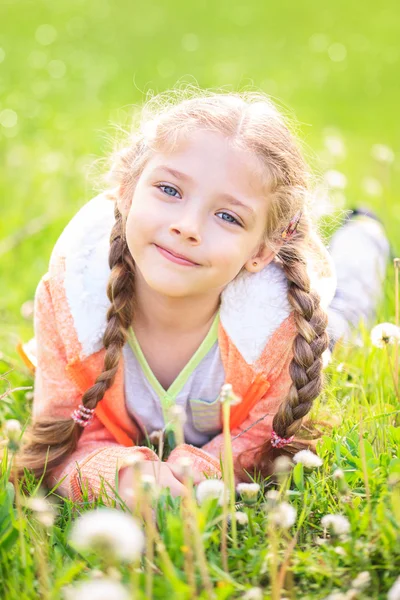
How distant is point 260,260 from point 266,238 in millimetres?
80

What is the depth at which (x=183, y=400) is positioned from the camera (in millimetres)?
2721

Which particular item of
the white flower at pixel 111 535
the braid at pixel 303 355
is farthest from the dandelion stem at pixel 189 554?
the braid at pixel 303 355

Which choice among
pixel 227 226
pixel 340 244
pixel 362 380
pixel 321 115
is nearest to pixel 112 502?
pixel 227 226

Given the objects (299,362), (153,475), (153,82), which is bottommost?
(153,475)

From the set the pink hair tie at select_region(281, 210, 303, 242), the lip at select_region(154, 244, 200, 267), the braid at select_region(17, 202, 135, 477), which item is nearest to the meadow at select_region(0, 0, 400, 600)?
the braid at select_region(17, 202, 135, 477)

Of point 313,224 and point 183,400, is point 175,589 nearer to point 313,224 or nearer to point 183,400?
point 183,400

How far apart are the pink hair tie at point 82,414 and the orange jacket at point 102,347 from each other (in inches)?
2.8

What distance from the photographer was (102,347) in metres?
2.60

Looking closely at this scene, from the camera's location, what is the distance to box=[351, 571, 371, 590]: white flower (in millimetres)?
1720

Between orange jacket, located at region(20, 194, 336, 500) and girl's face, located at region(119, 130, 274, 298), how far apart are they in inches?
8.3

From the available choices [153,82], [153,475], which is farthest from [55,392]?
[153,82]

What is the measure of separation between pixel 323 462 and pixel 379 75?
7.30m

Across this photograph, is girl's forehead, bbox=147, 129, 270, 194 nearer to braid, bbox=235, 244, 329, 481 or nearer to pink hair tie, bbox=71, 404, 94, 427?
braid, bbox=235, 244, 329, 481

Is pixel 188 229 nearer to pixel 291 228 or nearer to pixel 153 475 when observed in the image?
pixel 291 228
